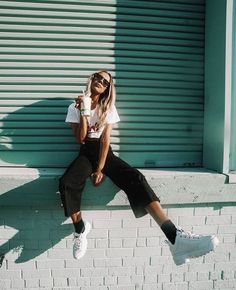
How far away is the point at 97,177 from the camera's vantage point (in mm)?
3232

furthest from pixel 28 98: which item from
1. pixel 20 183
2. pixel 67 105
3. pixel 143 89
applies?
pixel 143 89

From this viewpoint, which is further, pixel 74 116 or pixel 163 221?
pixel 74 116

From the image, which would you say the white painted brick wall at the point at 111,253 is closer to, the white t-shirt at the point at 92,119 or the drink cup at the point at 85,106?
the white t-shirt at the point at 92,119

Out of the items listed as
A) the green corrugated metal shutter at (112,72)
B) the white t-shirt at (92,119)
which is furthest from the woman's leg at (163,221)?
the white t-shirt at (92,119)

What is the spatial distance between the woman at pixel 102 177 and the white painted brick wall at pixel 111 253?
413 mm

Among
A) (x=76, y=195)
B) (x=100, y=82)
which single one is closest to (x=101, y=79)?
(x=100, y=82)

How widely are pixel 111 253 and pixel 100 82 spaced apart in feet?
6.50

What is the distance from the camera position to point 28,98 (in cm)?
368

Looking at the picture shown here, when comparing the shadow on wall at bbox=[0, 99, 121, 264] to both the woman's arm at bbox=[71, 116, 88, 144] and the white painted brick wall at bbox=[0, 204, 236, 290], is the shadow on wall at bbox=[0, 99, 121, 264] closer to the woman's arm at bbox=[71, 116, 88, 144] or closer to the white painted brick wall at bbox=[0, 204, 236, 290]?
the white painted brick wall at bbox=[0, 204, 236, 290]

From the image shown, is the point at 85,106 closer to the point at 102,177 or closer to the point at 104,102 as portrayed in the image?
the point at 104,102

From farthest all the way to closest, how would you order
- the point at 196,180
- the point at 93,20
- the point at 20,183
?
the point at 93,20 → the point at 196,180 → the point at 20,183

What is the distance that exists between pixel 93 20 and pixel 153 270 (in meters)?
3.12

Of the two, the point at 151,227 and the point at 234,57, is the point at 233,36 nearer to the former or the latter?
the point at 234,57

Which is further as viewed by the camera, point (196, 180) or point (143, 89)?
point (143, 89)
